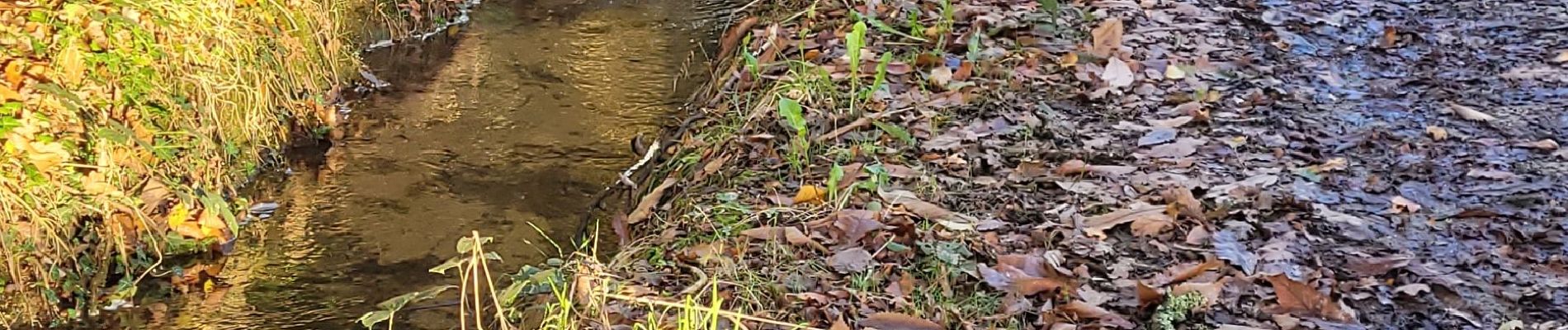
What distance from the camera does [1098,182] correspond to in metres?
3.68

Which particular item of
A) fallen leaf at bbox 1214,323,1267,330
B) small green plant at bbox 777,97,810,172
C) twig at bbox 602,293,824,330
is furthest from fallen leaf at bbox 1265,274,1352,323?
small green plant at bbox 777,97,810,172

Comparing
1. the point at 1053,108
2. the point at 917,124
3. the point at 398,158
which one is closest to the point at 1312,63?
the point at 1053,108

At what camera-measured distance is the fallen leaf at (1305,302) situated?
2.82 metres

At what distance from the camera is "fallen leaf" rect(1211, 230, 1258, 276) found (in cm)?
309

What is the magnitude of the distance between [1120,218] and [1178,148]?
2.07 feet

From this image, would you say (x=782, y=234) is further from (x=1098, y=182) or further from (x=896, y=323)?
(x=1098, y=182)

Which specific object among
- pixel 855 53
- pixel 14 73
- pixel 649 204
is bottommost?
pixel 649 204

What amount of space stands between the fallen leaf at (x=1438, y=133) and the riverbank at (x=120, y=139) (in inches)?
146

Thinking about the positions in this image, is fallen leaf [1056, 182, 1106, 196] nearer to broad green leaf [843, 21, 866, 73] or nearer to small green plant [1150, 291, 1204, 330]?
small green plant [1150, 291, 1204, 330]

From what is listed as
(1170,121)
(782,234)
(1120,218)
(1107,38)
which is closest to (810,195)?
(782,234)

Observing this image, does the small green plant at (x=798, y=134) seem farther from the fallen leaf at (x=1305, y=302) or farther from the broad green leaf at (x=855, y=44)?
the fallen leaf at (x=1305, y=302)

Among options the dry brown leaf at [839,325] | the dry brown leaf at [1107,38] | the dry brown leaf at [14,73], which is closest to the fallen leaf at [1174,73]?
the dry brown leaf at [1107,38]

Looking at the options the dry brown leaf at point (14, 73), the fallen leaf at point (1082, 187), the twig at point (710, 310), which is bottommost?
the fallen leaf at point (1082, 187)

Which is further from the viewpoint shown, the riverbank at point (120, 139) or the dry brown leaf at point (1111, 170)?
the riverbank at point (120, 139)
